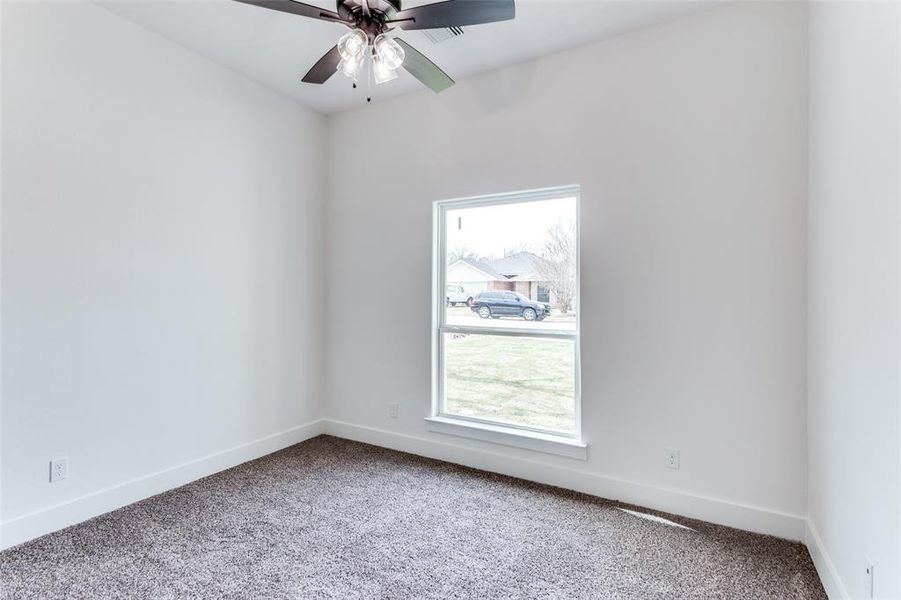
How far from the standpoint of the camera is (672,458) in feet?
8.13

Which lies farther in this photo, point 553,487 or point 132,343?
point 553,487

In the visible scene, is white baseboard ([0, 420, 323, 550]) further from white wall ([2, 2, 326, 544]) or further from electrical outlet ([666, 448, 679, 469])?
electrical outlet ([666, 448, 679, 469])

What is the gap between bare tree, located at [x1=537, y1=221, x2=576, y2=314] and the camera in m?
2.86

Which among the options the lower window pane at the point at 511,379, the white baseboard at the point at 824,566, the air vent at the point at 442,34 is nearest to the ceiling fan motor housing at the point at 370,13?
the air vent at the point at 442,34

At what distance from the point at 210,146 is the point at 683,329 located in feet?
10.5

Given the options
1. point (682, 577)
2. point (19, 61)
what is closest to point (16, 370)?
point (19, 61)

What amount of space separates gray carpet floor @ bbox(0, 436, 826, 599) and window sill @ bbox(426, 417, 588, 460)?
0.78ft

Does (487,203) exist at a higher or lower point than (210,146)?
lower

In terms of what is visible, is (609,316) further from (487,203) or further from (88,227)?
(88,227)

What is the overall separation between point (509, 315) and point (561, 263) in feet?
1.70

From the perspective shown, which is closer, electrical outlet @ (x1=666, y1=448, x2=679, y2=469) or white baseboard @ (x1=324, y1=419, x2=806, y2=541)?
white baseboard @ (x1=324, y1=419, x2=806, y2=541)

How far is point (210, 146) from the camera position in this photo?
2982mm

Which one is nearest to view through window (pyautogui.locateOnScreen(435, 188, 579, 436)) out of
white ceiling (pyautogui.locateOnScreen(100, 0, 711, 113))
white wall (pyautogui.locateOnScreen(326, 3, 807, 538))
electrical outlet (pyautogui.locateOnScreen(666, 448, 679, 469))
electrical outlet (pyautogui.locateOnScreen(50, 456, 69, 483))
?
white wall (pyautogui.locateOnScreen(326, 3, 807, 538))

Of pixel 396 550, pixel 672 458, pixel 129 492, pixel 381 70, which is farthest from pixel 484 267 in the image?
pixel 129 492
